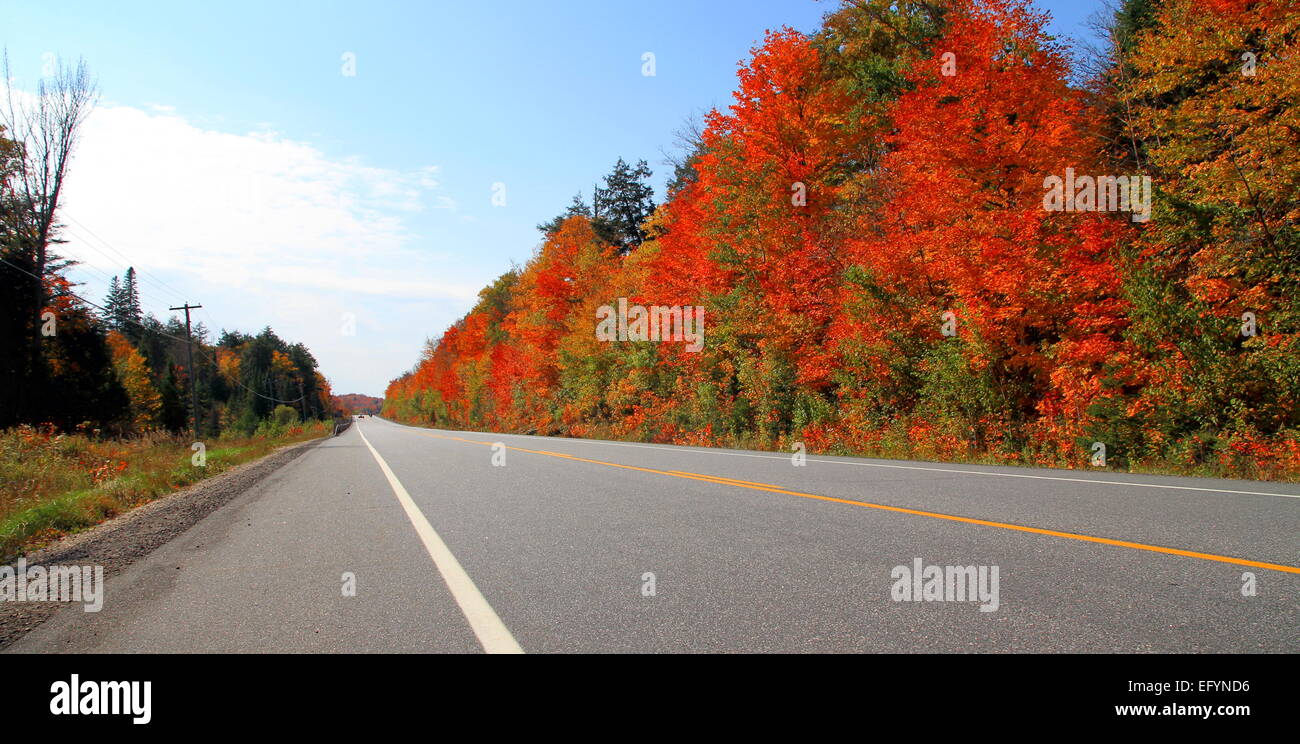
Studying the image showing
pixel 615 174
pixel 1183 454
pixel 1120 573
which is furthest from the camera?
pixel 615 174

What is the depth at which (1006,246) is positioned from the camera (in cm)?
1399

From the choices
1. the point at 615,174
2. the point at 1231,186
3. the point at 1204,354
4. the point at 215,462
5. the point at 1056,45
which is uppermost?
the point at 615,174

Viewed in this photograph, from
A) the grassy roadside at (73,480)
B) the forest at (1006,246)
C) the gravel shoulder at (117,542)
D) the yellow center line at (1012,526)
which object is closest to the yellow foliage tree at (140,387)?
the grassy roadside at (73,480)

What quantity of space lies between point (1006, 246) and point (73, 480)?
67.0 feet

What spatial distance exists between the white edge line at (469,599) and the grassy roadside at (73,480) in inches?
175

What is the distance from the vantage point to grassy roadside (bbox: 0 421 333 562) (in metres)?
8.07

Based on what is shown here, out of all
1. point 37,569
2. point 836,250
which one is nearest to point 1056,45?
point 836,250

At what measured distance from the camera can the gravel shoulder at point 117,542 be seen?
13.4 feet

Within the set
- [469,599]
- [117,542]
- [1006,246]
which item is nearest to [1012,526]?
[469,599]

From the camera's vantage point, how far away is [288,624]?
355cm

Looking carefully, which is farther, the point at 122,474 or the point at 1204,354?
the point at 122,474
